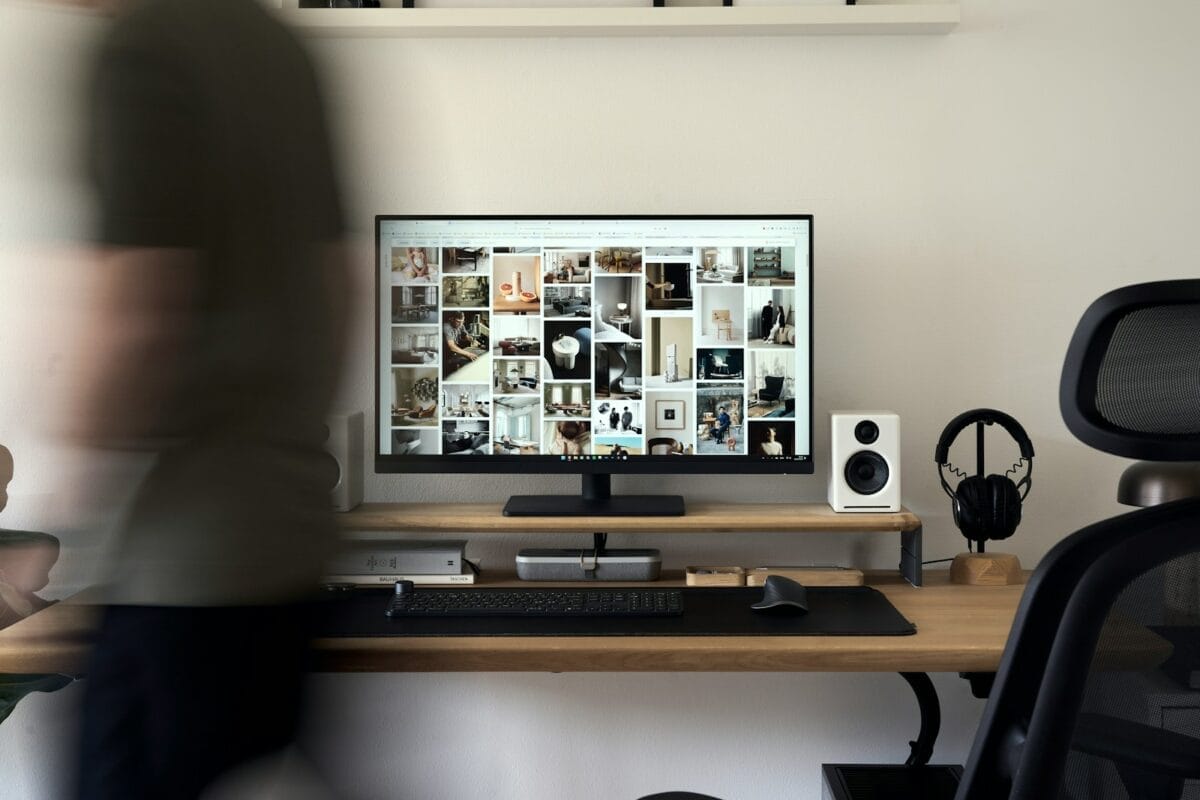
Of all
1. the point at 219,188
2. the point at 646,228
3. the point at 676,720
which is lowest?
the point at 676,720

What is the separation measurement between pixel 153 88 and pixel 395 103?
126 centimetres

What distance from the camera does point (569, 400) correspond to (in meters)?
1.94

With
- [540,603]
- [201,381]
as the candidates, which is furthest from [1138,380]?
[540,603]

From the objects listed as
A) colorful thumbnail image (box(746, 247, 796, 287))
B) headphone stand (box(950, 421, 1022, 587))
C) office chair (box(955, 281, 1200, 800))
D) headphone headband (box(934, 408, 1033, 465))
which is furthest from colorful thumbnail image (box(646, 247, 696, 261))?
office chair (box(955, 281, 1200, 800))

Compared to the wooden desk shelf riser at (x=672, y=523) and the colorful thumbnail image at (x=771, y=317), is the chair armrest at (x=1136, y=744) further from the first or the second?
the colorful thumbnail image at (x=771, y=317)

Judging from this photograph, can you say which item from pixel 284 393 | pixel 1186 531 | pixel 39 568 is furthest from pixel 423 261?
pixel 1186 531

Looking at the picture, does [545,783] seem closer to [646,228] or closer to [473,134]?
[646,228]

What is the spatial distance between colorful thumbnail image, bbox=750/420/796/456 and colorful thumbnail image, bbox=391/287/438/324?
2.10 feet

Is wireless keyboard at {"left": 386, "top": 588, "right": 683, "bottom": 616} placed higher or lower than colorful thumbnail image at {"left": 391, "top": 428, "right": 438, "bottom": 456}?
lower

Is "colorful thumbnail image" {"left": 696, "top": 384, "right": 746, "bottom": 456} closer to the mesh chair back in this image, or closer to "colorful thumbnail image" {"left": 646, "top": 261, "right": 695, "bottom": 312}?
"colorful thumbnail image" {"left": 646, "top": 261, "right": 695, "bottom": 312}

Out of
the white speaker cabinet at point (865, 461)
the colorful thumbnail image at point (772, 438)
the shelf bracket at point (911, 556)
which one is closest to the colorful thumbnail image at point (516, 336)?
the colorful thumbnail image at point (772, 438)

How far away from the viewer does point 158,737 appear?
97 cm

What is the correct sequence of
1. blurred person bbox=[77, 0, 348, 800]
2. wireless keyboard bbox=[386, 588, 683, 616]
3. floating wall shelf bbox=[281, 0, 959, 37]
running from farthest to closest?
floating wall shelf bbox=[281, 0, 959, 37], wireless keyboard bbox=[386, 588, 683, 616], blurred person bbox=[77, 0, 348, 800]

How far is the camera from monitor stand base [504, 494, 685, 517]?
1.91 meters
